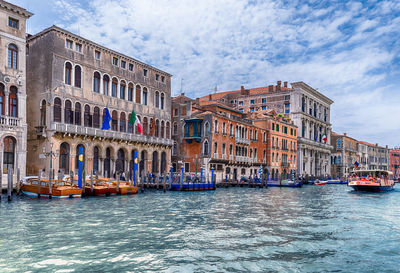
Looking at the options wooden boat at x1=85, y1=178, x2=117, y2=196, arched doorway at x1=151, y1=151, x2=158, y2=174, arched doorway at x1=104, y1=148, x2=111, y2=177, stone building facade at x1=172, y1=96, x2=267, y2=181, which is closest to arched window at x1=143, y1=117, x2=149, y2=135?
arched doorway at x1=151, y1=151, x2=158, y2=174

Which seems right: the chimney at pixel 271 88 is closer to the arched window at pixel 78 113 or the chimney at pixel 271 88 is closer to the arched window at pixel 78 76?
the arched window at pixel 78 76

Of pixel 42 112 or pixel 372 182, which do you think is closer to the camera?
pixel 42 112

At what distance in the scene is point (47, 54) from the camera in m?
24.2

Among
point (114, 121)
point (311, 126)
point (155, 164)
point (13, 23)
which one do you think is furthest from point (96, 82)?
point (311, 126)

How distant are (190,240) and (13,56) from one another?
57.9 feet

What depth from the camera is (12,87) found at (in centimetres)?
2178

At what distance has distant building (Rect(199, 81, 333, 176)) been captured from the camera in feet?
178

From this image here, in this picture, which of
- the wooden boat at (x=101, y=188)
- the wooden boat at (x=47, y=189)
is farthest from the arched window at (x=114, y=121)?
the wooden boat at (x=47, y=189)

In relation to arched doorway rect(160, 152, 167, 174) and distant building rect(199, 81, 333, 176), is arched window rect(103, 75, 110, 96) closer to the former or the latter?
arched doorway rect(160, 152, 167, 174)

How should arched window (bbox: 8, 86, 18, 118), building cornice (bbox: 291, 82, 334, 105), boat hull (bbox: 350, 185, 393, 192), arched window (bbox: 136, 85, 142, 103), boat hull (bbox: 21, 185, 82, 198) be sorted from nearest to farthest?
boat hull (bbox: 21, 185, 82, 198) < arched window (bbox: 8, 86, 18, 118) < boat hull (bbox: 350, 185, 393, 192) < arched window (bbox: 136, 85, 142, 103) < building cornice (bbox: 291, 82, 334, 105)

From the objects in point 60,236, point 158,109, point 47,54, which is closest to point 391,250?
point 60,236

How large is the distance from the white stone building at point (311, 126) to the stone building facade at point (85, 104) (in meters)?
28.4

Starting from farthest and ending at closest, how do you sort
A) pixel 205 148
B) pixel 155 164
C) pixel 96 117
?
1. pixel 205 148
2. pixel 155 164
3. pixel 96 117

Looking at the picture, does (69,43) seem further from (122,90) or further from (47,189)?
(47,189)
